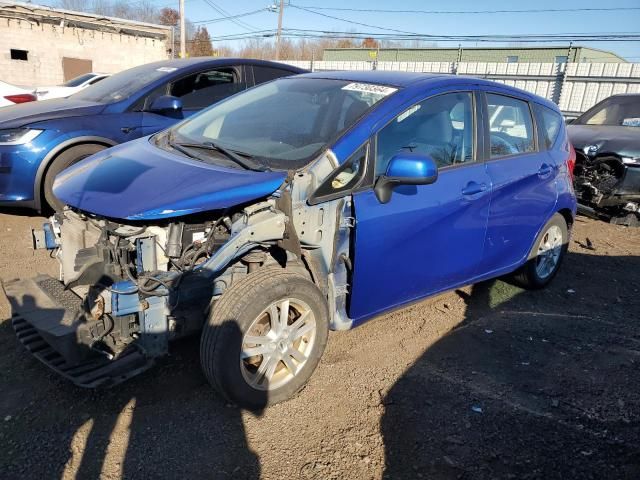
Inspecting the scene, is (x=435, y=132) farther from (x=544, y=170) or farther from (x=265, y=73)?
(x=265, y=73)

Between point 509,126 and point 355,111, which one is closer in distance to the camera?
point 355,111

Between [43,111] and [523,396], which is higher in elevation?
[43,111]

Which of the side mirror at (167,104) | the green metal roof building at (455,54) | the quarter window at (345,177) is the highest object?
the green metal roof building at (455,54)

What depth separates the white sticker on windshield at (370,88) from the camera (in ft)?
10.7

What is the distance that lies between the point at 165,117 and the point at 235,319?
3.70 m

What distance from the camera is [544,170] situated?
4137 millimetres

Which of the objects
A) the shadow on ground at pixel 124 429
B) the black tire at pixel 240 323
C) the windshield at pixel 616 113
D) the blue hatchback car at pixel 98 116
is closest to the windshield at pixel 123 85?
the blue hatchback car at pixel 98 116

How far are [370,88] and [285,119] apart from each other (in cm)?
59

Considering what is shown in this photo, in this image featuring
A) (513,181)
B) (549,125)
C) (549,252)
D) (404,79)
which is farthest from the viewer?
(549,252)

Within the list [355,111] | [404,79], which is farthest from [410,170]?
[404,79]

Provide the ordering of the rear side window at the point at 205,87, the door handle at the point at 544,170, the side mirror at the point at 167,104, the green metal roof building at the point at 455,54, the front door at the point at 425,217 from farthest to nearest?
the green metal roof building at the point at 455,54 → the rear side window at the point at 205,87 → the side mirror at the point at 167,104 → the door handle at the point at 544,170 → the front door at the point at 425,217

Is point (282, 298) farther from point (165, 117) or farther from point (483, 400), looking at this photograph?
point (165, 117)

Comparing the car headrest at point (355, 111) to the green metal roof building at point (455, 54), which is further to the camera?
the green metal roof building at point (455, 54)

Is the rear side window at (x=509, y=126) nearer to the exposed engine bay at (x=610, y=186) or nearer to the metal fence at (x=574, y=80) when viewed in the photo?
the exposed engine bay at (x=610, y=186)
